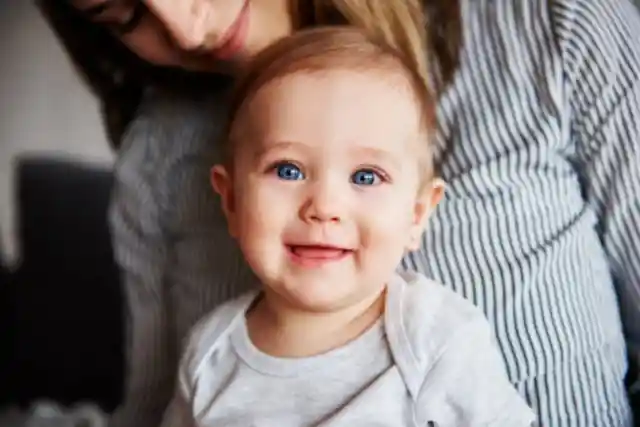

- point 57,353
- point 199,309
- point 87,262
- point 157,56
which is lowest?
point 57,353

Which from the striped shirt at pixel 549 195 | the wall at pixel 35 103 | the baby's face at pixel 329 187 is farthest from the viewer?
the wall at pixel 35 103

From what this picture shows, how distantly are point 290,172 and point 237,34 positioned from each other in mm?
262

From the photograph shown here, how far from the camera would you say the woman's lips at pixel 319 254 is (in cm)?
83

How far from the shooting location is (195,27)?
1022 mm

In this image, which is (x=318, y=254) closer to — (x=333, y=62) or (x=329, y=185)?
(x=329, y=185)

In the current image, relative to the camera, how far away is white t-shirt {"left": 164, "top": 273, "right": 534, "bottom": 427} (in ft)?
2.73

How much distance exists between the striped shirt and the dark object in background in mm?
583

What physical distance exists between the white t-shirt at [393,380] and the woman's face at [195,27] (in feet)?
1.05

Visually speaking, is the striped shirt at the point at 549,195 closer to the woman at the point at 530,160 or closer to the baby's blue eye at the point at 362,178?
the woman at the point at 530,160

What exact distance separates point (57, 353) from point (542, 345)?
0.78 meters

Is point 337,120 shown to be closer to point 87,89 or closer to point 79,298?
point 87,89

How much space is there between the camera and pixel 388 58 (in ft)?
2.87

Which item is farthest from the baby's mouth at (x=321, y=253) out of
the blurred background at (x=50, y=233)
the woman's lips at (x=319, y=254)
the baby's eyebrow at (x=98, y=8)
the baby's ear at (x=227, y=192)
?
the blurred background at (x=50, y=233)

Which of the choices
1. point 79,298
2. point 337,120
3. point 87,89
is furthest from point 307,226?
point 79,298
